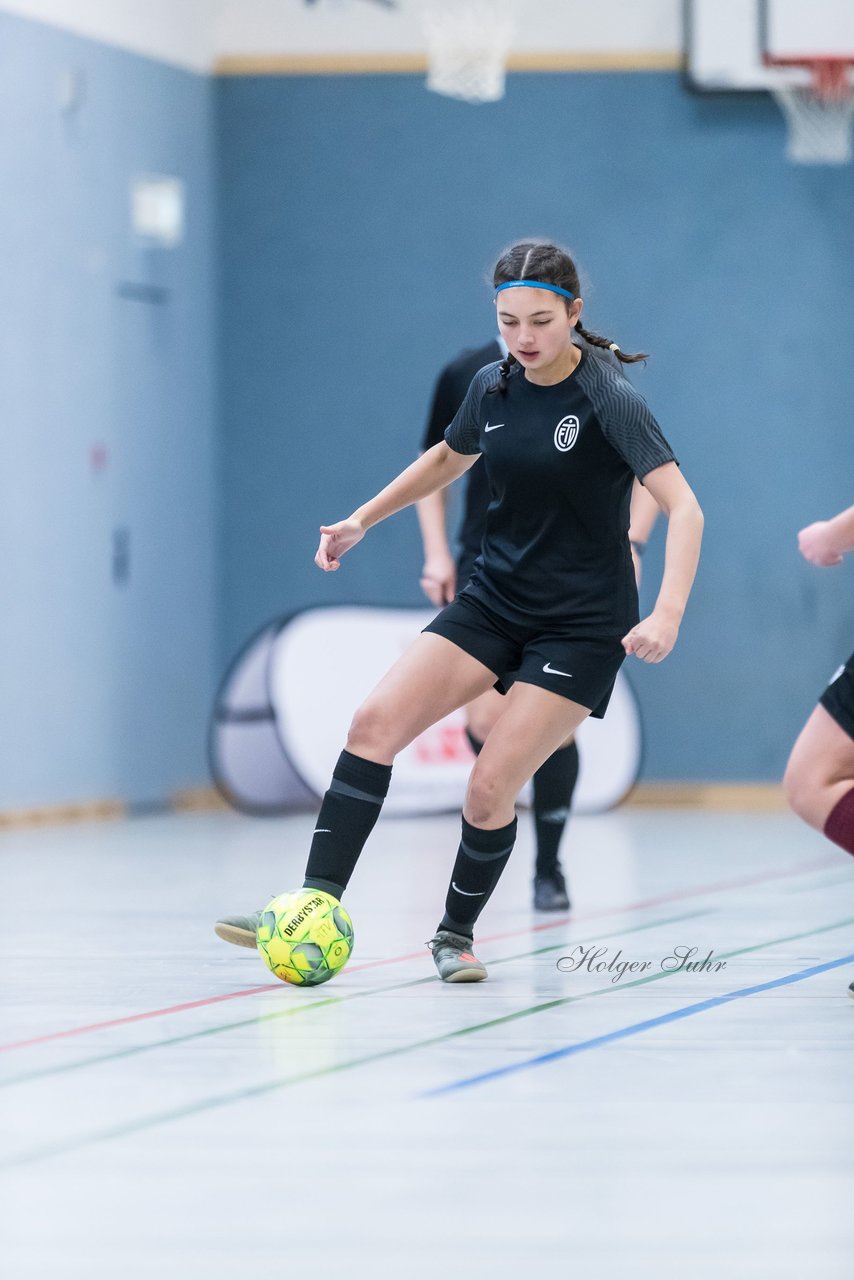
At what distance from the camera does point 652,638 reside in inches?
155

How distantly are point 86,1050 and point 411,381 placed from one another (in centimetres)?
760

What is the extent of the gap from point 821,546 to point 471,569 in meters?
1.85

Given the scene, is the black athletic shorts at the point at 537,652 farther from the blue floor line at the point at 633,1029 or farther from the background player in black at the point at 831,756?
the blue floor line at the point at 633,1029

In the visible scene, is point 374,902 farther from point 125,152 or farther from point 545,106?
point 545,106

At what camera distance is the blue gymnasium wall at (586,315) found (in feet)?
35.3

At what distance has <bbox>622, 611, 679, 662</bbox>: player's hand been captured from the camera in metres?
3.94

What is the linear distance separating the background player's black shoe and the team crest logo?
200 centimetres

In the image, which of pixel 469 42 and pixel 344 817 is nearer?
pixel 344 817

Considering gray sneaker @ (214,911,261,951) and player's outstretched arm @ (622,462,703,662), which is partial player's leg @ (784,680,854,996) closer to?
player's outstretched arm @ (622,462,703,662)

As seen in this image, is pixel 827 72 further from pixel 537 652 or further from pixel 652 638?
pixel 652 638

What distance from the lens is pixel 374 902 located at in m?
6.23

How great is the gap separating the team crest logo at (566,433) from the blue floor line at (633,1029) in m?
1.21

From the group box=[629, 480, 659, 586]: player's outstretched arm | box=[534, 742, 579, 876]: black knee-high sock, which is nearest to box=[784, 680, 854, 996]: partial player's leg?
box=[629, 480, 659, 586]: player's outstretched arm

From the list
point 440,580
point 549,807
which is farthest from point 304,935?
point 440,580
